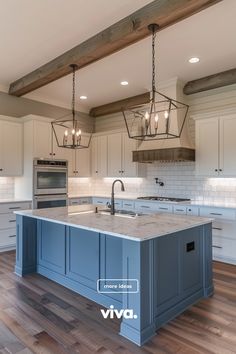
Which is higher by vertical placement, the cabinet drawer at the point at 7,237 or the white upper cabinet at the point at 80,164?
the white upper cabinet at the point at 80,164

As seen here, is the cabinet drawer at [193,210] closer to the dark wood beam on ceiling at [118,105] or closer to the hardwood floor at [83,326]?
the hardwood floor at [83,326]

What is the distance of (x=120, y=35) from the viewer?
3170mm

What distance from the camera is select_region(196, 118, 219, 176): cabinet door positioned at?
14.8 feet

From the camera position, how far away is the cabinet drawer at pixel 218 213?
4107mm

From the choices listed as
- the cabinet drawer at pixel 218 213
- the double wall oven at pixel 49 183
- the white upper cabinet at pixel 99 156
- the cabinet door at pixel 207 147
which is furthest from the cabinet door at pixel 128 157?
the cabinet drawer at pixel 218 213

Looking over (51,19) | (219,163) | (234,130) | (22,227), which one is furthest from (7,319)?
(234,130)

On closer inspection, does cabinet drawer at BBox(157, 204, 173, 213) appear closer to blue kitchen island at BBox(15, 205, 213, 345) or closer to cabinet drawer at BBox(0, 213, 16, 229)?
blue kitchen island at BBox(15, 205, 213, 345)

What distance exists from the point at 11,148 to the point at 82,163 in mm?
1705

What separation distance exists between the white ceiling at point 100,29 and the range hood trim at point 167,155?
130cm

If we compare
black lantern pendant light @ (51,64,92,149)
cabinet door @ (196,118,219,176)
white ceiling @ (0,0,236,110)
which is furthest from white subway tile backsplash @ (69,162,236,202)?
white ceiling @ (0,0,236,110)

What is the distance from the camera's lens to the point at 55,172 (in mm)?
5574

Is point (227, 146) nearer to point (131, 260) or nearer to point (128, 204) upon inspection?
point (128, 204)

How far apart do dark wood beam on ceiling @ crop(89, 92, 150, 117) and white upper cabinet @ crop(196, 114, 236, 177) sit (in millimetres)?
→ 1522

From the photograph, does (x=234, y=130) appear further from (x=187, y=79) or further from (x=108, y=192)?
(x=108, y=192)
